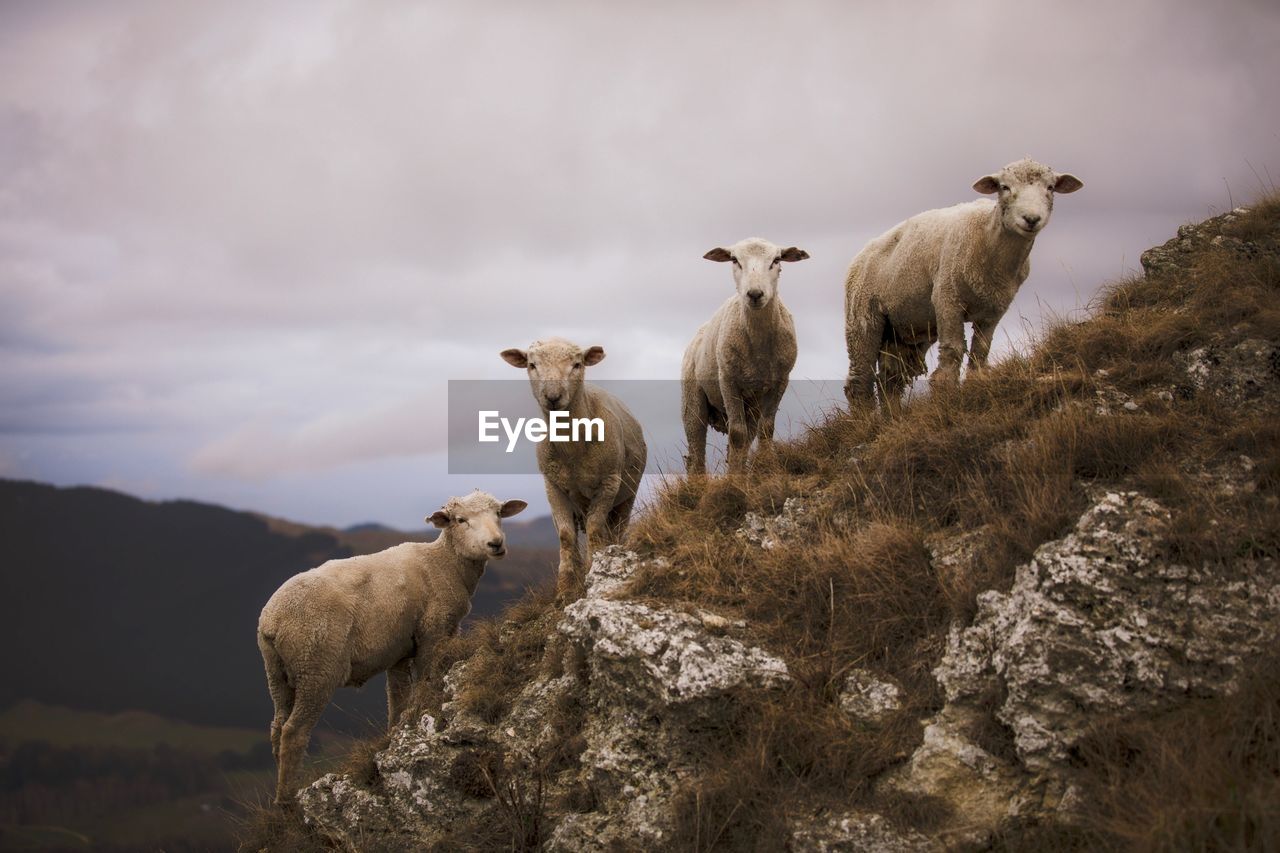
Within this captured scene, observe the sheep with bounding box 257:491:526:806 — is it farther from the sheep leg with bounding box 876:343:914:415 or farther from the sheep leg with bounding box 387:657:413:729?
the sheep leg with bounding box 876:343:914:415

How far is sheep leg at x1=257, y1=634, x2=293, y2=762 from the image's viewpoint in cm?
1056

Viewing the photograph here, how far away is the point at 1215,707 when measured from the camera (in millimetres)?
5961

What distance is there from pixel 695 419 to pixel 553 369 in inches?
128

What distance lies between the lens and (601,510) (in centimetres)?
1097

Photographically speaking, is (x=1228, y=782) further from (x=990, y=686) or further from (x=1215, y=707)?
(x=990, y=686)

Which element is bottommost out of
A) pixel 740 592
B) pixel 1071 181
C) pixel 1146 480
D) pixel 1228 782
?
pixel 1228 782

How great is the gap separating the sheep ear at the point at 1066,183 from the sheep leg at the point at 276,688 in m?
9.56

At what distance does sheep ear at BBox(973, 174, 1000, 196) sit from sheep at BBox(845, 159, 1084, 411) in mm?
11

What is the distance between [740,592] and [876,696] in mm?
1428

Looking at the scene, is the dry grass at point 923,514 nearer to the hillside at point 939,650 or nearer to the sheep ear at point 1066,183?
the hillside at point 939,650

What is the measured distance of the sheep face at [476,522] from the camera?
11.7 meters

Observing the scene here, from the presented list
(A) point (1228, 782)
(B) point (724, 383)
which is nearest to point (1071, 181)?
(B) point (724, 383)

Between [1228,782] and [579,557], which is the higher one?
[579,557]

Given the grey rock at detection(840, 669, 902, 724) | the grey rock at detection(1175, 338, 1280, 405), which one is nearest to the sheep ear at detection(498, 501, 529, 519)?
the grey rock at detection(840, 669, 902, 724)
